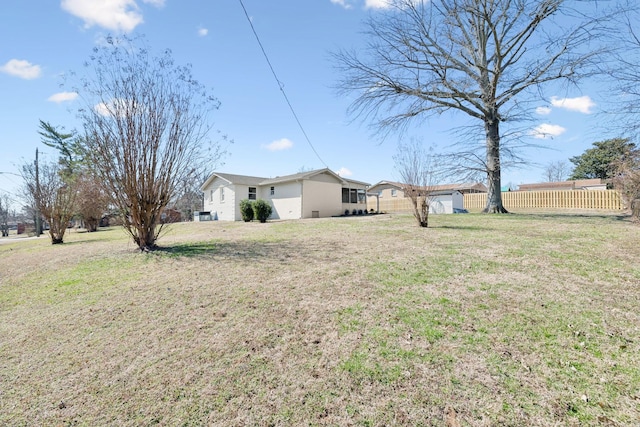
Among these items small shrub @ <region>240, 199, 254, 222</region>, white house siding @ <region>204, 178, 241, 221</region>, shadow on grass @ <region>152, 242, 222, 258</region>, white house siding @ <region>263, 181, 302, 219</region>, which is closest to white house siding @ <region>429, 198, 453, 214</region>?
white house siding @ <region>263, 181, 302, 219</region>

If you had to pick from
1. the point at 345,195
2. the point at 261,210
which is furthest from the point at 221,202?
the point at 345,195

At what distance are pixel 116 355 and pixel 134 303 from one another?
1413mm

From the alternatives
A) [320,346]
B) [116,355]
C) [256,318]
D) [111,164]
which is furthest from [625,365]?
[111,164]

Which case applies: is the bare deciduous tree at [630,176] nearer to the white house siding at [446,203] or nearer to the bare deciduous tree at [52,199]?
the white house siding at [446,203]

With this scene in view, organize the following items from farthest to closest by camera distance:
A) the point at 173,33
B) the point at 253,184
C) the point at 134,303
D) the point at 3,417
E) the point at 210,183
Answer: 1. the point at 210,183
2. the point at 253,184
3. the point at 173,33
4. the point at 134,303
5. the point at 3,417

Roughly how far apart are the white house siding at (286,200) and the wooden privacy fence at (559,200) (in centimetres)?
1820

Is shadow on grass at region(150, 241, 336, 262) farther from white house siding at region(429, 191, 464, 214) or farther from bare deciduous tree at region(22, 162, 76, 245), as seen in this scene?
white house siding at region(429, 191, 464, 214)

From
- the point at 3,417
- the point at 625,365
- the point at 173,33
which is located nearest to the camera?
the point at 3,417

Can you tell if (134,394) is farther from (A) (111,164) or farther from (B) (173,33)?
(B) (173,33)

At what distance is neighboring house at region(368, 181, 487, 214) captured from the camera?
1369 cm

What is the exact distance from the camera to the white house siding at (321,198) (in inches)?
774

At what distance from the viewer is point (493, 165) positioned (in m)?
14.2

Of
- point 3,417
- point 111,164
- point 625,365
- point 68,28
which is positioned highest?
point 68,28

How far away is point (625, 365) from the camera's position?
2.53 metres
